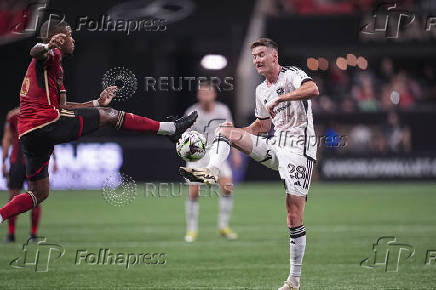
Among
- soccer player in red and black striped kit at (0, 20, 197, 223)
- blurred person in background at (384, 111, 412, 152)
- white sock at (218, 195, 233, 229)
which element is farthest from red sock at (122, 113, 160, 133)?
blurred person in background at (384, 111, 412, 152)

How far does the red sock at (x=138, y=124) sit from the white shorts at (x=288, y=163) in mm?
1149

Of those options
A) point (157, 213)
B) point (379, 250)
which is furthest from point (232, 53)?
point (379, 250)

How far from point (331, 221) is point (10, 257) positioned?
279 inches

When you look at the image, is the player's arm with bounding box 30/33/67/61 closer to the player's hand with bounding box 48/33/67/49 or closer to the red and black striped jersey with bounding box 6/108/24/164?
the player's hand with bounding box 48/33/67/49

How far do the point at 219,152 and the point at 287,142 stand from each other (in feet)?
2.92

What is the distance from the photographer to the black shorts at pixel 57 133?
25.9 feet

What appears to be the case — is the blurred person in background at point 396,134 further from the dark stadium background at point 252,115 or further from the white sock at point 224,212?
the white sock at point 224,212

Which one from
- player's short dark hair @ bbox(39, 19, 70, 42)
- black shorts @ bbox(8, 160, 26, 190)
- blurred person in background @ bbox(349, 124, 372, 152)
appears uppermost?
blurred person in background @ bbox(349, 124, 372, 152)

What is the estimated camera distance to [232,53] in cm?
2622

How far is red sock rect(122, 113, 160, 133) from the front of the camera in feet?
26.9

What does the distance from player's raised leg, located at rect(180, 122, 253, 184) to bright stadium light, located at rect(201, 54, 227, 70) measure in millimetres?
18559

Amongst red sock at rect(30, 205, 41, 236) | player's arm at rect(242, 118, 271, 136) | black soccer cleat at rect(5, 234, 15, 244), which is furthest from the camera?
black soccer cleat at rect(5, 234, 15, 244)

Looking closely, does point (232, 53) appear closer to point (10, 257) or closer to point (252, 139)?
point (10, 257)

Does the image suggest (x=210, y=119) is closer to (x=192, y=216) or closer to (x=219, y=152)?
(x=192, y=216)
